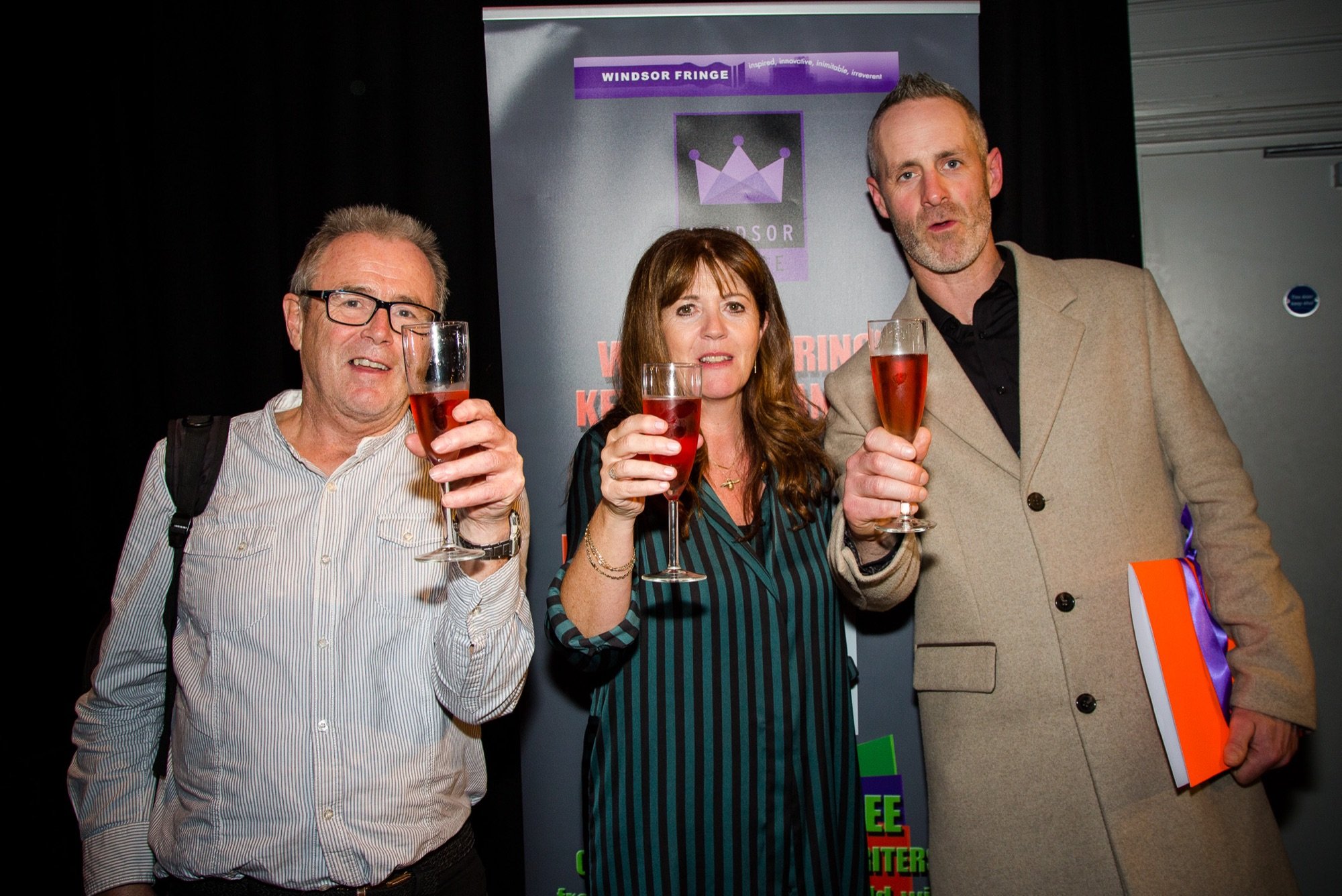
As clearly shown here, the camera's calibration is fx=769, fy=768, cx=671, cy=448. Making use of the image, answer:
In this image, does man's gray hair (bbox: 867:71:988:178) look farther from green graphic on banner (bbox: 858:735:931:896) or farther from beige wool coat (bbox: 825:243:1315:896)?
green graphic on banner (bbox: 858:735:931:896)

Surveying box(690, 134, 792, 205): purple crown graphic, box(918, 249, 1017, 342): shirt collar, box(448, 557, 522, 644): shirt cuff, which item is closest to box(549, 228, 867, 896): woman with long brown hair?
box(448, 557, 522, 644): shirt cuff

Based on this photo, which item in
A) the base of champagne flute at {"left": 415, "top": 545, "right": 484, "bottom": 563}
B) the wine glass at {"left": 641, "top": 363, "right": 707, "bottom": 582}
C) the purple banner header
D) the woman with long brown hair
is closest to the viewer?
the base of champagne flute at {"left": 415, "top": 545, "right": 484, "bottom": 563}

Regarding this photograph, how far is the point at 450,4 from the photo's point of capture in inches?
114

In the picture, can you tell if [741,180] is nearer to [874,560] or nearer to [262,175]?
[874,560]

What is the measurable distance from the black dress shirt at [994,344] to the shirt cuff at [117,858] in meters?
2.31

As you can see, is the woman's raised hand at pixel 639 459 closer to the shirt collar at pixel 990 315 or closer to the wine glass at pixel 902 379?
the wine glass at pixel 902 379

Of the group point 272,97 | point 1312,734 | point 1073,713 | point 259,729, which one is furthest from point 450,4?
point 1312,734

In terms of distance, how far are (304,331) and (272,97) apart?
1.55 m

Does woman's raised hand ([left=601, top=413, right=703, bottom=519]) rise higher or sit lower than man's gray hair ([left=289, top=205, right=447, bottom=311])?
lower

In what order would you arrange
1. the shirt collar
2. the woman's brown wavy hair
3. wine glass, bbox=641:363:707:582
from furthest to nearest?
the shirt collar < the woman's brown wavy hair < wine glass, bbox=641:363:707:582

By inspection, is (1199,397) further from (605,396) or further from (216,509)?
(216,509)

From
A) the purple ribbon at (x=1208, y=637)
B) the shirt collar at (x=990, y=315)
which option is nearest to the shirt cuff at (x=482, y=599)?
the shirt collar at (x=990, y=315)

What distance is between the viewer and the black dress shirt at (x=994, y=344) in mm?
2037

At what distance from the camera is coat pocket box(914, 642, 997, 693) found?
187 centimetres
